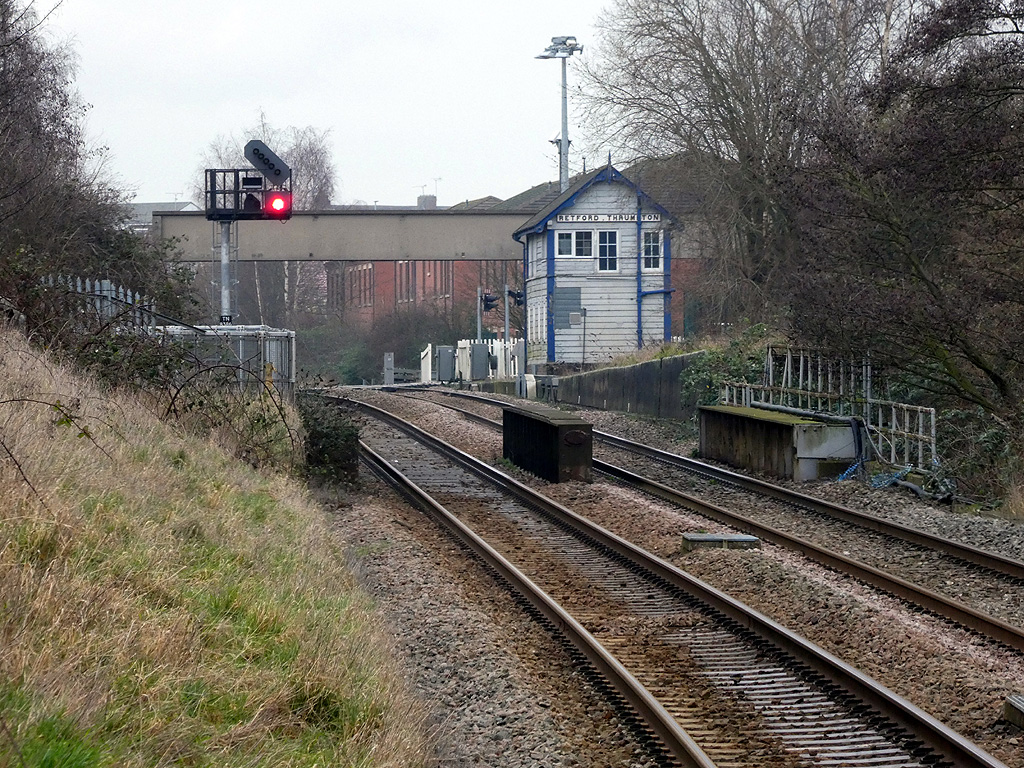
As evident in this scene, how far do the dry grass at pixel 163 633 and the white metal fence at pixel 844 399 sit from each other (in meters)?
9.46

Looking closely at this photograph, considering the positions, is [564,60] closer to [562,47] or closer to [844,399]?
[562,47]

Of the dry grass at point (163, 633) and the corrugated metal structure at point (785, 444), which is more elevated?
the dry grass at point (163, 633)

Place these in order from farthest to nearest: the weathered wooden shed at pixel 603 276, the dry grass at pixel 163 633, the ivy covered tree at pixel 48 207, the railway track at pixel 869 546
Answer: the weathered wooden shed at pixel 603 276
the ivy covered tree at pixel 48 207
the railway track at pixel 869 546
the dry grass at pixel 163 633

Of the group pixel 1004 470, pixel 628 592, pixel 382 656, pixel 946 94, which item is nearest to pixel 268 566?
pixel 382 656

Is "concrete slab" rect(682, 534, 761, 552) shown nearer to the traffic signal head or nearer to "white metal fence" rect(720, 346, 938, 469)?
"white metal fence" rect(720, 346, 938, 469)

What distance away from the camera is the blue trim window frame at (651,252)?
145 ft

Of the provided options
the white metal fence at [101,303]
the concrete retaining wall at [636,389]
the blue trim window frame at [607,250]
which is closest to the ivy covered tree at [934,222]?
the concrete retaining wall at [636,389]

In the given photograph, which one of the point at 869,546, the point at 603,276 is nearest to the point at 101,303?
the point at 869,546

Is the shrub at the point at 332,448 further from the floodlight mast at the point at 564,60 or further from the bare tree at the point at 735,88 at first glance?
the floodlight mast at the point at 564,60

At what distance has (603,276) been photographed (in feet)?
145

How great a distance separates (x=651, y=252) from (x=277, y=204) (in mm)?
24676

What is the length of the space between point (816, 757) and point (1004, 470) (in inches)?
408

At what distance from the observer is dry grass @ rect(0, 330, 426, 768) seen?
4.51 meters

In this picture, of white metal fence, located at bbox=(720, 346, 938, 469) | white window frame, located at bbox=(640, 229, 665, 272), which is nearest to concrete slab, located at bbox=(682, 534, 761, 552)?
white metal fence, located at bbox=(720, 346, 938, 469)
